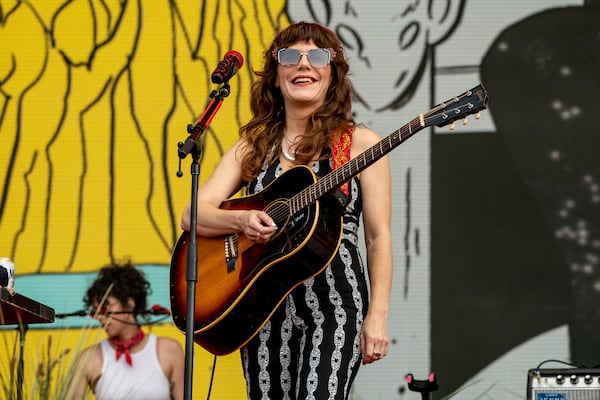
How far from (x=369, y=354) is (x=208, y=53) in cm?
248

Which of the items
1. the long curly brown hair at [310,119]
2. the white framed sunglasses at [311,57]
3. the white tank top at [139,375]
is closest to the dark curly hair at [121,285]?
the white tank top at [139,375]

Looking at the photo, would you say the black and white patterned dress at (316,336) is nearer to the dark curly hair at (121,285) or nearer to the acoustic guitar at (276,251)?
the acoustic guitar at (276,251)

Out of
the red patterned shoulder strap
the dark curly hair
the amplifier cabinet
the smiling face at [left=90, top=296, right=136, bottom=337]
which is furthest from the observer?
the smiling face at [left=90, top=296, right=136, bottom=337]

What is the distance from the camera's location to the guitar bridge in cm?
318

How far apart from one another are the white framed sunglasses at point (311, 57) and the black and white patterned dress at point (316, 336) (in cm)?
39

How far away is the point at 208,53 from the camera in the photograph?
5055 mm

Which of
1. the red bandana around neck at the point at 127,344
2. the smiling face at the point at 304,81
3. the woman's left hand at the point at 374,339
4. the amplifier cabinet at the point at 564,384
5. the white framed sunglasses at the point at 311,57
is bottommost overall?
the amplifier cabinet at the point at 564,384

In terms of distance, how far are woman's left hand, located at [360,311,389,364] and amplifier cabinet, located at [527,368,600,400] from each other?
72cm

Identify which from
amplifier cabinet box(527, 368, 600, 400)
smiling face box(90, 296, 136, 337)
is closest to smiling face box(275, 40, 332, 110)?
amplifier cabinet box(527, 368, 600, 400)

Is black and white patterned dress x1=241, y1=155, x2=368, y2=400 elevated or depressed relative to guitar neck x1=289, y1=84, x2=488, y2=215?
depressed

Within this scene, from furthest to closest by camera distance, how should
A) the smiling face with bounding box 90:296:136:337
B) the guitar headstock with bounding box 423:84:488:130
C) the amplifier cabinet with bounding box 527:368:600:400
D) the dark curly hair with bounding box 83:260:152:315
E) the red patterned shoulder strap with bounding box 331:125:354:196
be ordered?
the smiling face with bounding box 90:296:136:337 → the dark curly hair with bounding box 83:260:152:315 → the amplifier cabinet with bounding box 527:368:600:400 → the red patterned shoulder strap with bounding box 331:125:354:196 → the guitar headstock with bounding box 423:84:488:130

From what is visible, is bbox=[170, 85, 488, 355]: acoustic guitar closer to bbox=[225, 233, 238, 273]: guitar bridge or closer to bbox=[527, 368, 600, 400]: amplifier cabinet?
bbox=[225, 233, 238, 273]: guitar bridge

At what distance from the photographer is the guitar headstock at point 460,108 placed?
289 centimetres

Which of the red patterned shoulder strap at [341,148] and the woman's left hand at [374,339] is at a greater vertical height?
the red patterned shoulder strap at [341,148]
